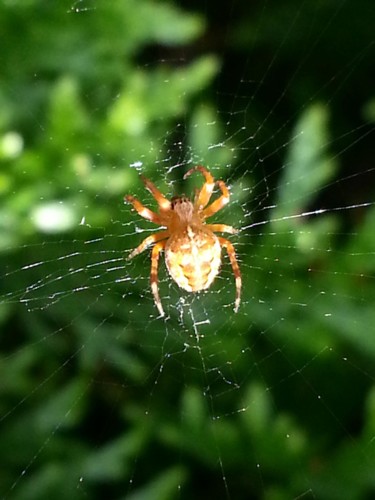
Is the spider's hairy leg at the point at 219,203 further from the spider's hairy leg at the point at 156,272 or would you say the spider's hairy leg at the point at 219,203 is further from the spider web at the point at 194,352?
the spider's hairy leg at the point at 156,272

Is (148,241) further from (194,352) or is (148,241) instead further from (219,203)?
(194,352)

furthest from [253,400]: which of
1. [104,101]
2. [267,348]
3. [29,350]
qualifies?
[104,101]

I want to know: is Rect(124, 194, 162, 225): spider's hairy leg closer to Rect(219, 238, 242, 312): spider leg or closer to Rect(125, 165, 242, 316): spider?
Rect(125, 165, 242, 316): spider

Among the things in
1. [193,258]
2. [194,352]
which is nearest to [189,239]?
[193,258]

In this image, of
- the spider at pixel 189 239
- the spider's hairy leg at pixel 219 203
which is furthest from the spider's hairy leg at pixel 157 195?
the spider's hairy leg at pixel 219 203

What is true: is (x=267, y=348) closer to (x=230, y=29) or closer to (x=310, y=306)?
(x=310, y=306)

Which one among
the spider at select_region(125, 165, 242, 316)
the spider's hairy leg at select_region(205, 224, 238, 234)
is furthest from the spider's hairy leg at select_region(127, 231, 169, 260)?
the spider's hairy leg at select_region(205, 224, 238, 234)
